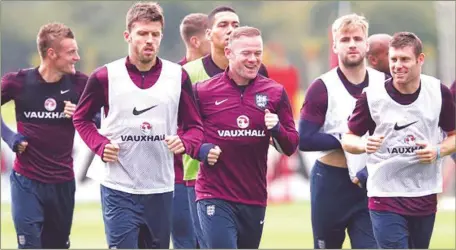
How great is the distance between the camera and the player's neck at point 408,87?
398 inches

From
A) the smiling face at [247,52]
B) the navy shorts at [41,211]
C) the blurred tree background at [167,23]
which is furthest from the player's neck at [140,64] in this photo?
the blurred tree background at [167,23]

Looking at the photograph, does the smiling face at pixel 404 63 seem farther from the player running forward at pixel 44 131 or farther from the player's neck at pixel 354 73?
the player running forward at pixel 44 131

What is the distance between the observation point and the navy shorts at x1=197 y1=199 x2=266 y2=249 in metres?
9.84

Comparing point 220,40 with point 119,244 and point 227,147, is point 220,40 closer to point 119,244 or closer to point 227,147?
point 227,147

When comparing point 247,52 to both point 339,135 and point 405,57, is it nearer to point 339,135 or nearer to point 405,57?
point 405,57

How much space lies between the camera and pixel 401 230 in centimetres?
→ 1000

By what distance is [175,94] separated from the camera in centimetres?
986

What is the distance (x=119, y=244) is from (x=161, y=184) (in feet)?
1.98

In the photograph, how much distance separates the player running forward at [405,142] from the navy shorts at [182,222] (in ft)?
8.41

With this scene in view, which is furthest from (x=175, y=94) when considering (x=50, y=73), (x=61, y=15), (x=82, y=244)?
(x=61, y=15)

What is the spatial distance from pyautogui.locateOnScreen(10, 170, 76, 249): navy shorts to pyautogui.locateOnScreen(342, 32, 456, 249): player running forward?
10.5ft

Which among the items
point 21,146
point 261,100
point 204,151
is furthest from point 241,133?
point 21,146

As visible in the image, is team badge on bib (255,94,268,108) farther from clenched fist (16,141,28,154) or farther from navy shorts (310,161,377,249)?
clenched fist (16,141,28,154)

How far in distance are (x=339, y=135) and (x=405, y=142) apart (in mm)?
1033
